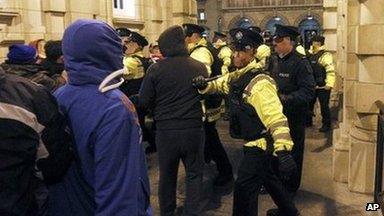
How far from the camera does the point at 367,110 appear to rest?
5281 mm

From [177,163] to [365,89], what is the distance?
2505 millimetres

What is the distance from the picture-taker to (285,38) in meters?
5.52

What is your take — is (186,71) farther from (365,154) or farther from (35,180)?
(35,180)

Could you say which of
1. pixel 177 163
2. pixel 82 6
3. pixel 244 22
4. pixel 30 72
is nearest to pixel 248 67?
pixel 177 163

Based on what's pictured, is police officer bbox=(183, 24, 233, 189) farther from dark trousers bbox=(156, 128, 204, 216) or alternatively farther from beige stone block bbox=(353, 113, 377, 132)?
beige stone block bbox=(353, 113, 377, 132)

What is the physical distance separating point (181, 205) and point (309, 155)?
3142mm

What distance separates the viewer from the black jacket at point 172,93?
4.61 m

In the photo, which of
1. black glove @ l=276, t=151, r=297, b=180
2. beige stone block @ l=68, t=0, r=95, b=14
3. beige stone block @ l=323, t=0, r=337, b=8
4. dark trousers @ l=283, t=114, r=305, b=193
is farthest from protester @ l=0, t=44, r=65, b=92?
beige stone block @ l=323, t=0, r=337, b=8

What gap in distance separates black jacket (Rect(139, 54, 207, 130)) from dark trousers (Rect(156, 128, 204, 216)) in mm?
109

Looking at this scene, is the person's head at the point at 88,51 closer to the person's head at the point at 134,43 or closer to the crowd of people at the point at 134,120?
the crowd of people at the point at 134,120

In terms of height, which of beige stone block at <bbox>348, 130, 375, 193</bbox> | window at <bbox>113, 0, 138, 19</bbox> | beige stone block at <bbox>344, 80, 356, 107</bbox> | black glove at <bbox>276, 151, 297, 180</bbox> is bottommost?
beige stone block at <bbox>348, 130, 375, 193</bbox>

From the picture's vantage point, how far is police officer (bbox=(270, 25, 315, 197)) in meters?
5.45

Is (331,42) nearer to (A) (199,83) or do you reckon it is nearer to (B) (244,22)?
(A) (199,83)

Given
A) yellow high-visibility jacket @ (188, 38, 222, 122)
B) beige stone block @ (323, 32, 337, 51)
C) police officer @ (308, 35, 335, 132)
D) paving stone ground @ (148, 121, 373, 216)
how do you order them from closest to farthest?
paving stone ground @ (148, 121, 373, 216)
yellow high-visibility jacket @ (188, 38, 222, 122)
police officer @ (308, 35, 335, 132)
beige stone block @ (323, 32, 337, 51)
